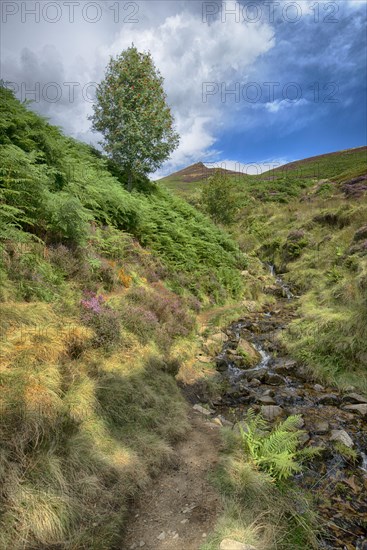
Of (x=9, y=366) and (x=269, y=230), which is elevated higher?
(x=269, y=230)

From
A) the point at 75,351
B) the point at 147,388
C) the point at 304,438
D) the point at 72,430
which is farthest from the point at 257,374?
the point at 72,430

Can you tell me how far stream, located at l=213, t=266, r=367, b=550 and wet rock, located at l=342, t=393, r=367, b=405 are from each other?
18mm

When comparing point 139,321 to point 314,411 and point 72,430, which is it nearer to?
point 72,430

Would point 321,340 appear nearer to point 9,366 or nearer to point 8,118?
point 9,366

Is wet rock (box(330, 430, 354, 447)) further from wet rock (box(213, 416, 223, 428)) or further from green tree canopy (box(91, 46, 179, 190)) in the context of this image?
green tree canopy (box(91, 46, 179, 190))

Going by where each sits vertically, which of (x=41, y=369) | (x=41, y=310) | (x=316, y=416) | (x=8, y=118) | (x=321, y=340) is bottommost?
(x=316, y=416)

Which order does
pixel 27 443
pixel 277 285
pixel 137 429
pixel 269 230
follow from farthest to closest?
pixel 269 230 → pixel 277 285 → pixel 137 429 → pixel 27 443

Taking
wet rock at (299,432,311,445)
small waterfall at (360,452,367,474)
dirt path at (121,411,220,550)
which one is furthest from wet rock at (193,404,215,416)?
small waterfall at (360,452,367,474)

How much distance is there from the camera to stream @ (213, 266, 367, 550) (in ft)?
12.6

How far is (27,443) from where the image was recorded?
11.4ft

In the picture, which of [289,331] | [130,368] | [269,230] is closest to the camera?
[130,368]

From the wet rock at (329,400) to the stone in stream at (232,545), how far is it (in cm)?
400

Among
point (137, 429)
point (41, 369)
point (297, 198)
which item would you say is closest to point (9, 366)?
point (41, 369)

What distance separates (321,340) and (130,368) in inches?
207
